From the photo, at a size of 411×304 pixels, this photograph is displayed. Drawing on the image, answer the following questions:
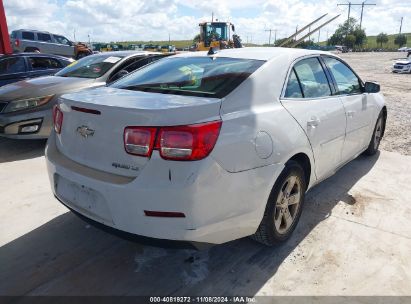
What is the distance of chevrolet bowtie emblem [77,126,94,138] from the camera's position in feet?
8.11

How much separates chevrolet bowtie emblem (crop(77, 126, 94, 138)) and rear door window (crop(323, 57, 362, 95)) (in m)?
2.49

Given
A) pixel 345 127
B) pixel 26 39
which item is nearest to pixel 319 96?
pixel 345 127

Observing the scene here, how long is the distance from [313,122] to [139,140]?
157 cm

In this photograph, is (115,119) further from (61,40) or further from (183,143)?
(61,40)

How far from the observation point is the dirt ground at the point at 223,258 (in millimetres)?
2543

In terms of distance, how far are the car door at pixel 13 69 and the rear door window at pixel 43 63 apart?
178 millimetres

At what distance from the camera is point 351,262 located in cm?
283

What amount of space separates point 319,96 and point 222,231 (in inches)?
Result: 67.0

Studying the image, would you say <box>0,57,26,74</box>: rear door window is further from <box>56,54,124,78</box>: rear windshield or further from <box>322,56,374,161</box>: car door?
<box>322,56,374,161</box>: car door

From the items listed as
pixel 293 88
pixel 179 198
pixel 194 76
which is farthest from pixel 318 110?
pixel 179 198

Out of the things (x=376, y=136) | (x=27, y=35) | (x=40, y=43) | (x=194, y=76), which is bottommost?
(x=376, y=136)

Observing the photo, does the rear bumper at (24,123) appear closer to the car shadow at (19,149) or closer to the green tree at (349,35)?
the car shadow at (19,149)

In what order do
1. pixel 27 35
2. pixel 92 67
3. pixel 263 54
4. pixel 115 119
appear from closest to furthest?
pixel 115 119
pixel 263 54
pixel 92 67
pixel 27 35

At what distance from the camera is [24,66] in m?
7.77
